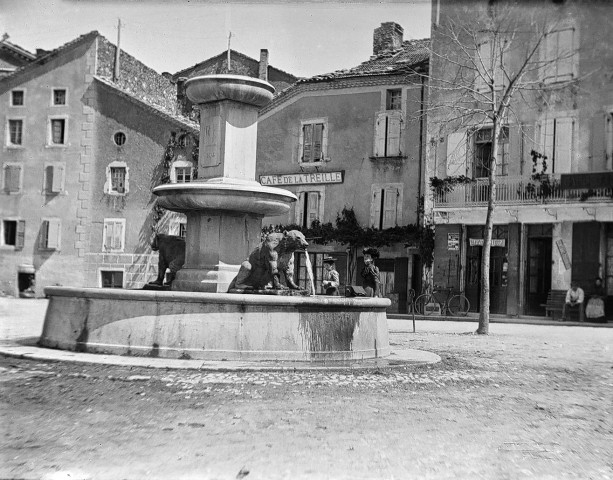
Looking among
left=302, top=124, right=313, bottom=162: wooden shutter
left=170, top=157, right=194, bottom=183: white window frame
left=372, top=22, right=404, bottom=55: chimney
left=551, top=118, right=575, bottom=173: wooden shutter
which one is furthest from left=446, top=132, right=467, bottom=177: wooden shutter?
left=170, top=157, right=194, bottom=183: white window frame

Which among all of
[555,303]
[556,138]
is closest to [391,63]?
[556,138]

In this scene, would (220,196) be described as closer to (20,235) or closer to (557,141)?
(557,141)

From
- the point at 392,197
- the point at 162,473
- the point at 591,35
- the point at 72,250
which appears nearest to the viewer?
the point at 162,473

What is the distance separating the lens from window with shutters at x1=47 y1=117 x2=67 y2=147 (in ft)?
136

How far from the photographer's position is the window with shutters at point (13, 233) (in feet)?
130

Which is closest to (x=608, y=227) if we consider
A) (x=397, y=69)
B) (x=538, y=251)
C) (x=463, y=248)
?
(x=538, y=251)

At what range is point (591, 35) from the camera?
26578mm

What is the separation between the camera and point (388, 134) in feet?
113

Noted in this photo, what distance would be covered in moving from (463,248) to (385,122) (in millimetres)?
7047

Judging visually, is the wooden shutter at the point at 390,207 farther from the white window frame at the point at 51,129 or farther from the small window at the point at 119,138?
the white window frame at the point at 51,129

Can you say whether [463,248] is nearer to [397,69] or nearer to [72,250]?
[397,69]

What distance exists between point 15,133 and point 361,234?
815 inches

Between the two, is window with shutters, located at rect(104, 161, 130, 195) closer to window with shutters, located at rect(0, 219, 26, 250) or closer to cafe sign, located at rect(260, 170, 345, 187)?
window with shutters, located at rect(0, 219, 26, 250)

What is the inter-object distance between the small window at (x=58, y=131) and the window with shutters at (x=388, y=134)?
1752 cm
